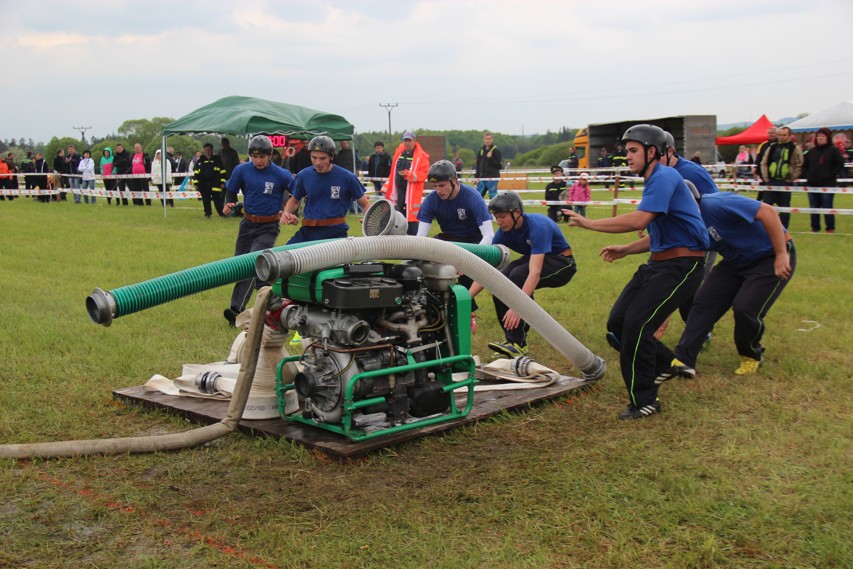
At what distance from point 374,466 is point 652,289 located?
2.20m

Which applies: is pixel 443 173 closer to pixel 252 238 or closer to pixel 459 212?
pixel 459 212

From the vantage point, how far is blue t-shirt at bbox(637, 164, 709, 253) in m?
5.49

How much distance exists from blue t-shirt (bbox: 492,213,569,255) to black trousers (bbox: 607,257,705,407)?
158cm

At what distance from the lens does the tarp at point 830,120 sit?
2875 centimetres

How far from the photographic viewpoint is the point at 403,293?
5.06 m

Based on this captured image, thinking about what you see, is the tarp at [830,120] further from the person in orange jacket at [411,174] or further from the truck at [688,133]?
the person in orange jacket at [411,174]

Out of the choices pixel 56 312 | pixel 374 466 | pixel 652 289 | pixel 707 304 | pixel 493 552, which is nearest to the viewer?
pixel 493 552

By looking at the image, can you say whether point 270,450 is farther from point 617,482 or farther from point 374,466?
point 617,482

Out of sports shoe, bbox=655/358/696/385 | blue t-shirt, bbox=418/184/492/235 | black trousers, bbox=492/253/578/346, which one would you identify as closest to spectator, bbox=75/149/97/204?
blue t-shirt, bbox=418/184/492/235

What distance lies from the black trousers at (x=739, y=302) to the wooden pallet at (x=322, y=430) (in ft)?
3.50

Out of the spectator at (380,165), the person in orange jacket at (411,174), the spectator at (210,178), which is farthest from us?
the spectator at (380,165)

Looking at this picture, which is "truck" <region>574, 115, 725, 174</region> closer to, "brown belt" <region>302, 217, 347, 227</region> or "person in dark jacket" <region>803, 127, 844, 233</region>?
"person in dark jacket" <region>803, 127, 844, 233</region>

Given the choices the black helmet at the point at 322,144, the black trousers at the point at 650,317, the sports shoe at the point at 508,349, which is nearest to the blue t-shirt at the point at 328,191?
the black helmet at the point at 322,144

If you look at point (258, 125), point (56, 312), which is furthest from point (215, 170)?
point (56, 312)
